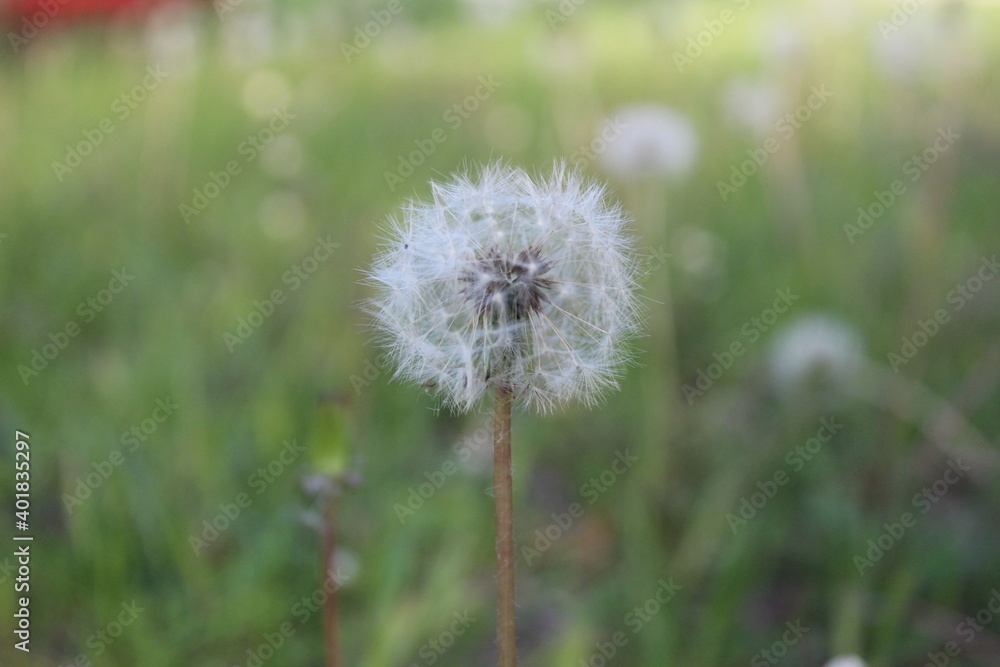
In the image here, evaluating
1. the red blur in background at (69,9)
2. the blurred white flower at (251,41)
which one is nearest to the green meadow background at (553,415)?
the blurred white flower at (251,41)

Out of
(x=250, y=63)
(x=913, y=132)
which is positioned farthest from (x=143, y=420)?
(x=250, y=63)

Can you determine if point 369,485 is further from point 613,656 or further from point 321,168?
point 321,168

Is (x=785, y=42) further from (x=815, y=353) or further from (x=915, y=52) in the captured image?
(x=815, y=353)

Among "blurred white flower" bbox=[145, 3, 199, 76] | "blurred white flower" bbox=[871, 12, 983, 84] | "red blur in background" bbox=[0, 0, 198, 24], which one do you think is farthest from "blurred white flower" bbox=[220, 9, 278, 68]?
"blurred white flower" bbox=[871, 12, 983, 84]

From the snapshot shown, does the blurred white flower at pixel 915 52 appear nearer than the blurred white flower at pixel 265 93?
Yes

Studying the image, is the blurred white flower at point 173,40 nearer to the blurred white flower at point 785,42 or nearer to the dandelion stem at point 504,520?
the blurred white flower at point 785,42

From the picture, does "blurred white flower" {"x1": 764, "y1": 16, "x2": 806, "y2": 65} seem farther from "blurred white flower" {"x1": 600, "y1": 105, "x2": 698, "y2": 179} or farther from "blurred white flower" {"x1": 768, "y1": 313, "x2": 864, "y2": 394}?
"blurred white flower" {"x1": 768, "y1": 313, "x2": 864, "y2": 394}
